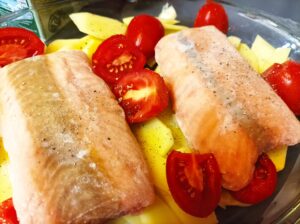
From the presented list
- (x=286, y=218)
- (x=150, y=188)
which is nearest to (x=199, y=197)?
(x=150, y=188)

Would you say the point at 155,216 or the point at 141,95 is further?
the point at 141,95

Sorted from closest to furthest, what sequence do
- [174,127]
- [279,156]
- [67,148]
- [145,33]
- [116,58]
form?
[67,148] → [279,156] → [174,127] → [116,58] → [145,33]

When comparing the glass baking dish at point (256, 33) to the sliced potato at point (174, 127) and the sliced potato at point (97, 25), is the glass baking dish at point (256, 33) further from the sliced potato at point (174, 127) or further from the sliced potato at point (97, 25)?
the sliced potato at point (174, 127)

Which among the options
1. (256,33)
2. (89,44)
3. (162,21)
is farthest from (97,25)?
(256,33)

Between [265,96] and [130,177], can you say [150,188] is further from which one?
[265,96]

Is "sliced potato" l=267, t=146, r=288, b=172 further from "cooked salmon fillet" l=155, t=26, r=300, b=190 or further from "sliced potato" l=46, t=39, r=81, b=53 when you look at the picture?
"sliced potato" l=46, t=39, r=81, b=53

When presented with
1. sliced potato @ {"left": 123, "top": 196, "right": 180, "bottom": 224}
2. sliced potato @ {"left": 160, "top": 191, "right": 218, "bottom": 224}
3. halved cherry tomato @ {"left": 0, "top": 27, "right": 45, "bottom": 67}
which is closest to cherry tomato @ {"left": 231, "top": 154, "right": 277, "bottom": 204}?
sliced potato @ {"left": 160, "top": 191, "right": 218, "bottom": 224}

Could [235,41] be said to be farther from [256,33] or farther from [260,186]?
[260,186]
